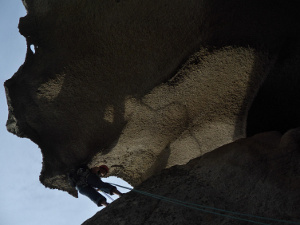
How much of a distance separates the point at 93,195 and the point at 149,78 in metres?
1.53

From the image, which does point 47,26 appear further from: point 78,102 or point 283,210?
point 283,210

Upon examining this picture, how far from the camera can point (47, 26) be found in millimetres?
3146

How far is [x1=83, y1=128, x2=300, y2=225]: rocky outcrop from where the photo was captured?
2.13 meters

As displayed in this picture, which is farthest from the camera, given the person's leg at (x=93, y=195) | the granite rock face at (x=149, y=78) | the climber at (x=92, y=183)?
the person's leg at (x=93, y=195)

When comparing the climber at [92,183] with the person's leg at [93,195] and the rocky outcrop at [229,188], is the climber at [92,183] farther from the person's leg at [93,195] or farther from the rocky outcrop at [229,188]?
the rocky outcrop at [229,188]

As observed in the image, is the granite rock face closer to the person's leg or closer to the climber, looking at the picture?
the climber

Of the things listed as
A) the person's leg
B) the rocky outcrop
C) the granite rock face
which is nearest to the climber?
the person's leg

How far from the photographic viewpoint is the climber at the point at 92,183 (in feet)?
11.6

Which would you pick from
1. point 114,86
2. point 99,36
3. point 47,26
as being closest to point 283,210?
point 114,86

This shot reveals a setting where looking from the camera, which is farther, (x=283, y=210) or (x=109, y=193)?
(x=109, y=193)

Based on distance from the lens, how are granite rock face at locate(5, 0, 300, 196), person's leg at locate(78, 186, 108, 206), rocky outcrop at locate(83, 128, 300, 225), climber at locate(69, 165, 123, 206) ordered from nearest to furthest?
rocky outcrop at locate(83, 128, 300, 225) → granite rock face at locate(5, 0, 300, 196) → climber at locate(69, 165, 123, 206) → person's leg at locate(78, 186, 108, 206)

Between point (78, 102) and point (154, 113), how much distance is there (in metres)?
0.74

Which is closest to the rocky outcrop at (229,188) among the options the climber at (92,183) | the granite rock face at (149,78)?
the granite rock face at (149,78)

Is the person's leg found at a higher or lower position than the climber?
lower
